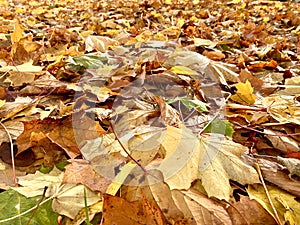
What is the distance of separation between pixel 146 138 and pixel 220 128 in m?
0.21

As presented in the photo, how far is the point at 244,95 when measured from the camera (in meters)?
1.22

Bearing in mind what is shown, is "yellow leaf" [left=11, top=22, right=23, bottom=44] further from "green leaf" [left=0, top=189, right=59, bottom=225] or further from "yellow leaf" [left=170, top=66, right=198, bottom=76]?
"green leaf" [left=0, top=189, right=59, bottom=225]

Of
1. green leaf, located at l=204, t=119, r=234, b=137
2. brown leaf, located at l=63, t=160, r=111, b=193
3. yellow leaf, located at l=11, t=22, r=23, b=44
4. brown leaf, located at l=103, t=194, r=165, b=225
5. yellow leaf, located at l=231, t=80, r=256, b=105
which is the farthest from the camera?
yellow leaf, located at l=11, t=22, r=23, b=44

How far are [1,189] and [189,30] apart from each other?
179 cm

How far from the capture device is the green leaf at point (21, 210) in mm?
719

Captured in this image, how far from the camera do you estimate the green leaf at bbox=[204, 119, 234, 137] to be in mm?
941

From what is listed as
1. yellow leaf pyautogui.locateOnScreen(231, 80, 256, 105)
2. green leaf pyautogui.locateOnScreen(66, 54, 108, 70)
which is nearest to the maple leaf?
yellow leaf pyautogui.locateOnScreen(231, 80, 256, 105)

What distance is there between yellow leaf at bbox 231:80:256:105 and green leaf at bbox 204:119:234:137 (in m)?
0.28

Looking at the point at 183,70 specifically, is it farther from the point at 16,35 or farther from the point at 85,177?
the point at 16,35

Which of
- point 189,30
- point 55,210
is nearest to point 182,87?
point 55,210

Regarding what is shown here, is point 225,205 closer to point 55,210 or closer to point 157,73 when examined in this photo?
point 55,210

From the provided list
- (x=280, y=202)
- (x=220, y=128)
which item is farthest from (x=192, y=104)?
(x=280, y=202)

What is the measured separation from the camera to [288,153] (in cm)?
97

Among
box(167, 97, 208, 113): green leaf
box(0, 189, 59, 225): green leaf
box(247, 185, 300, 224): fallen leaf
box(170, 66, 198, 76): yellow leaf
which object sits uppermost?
box(167, 97, 208, 113): green leaf
